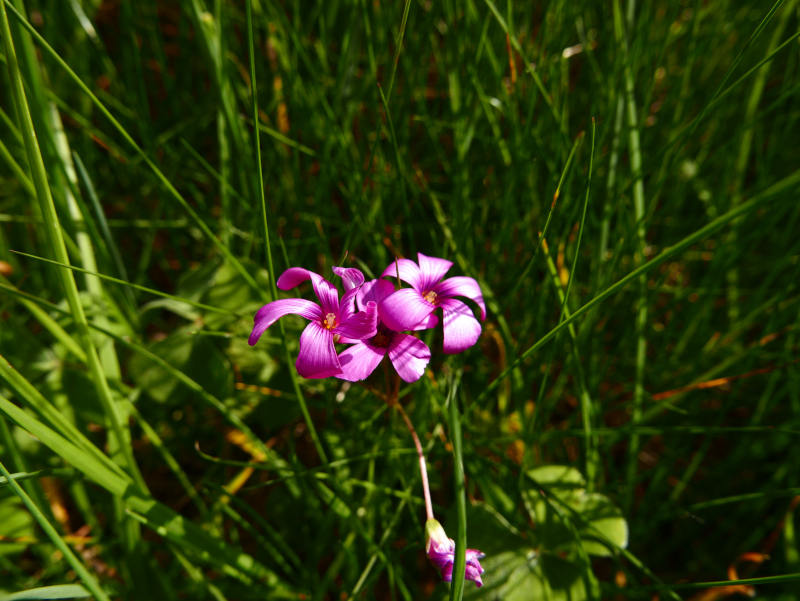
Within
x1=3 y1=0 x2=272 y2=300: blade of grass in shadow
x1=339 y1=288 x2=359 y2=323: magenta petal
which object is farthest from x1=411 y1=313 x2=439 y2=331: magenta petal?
x1=3 y1=0 x2=272 y2=300: blade of grass in shadow

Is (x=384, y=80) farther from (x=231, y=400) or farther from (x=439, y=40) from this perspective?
(x=231, y=400)

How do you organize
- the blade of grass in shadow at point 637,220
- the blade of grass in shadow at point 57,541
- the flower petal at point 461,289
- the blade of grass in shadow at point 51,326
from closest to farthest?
the blade of grass in shadow at point 57,541, the flower petal at point 461,289, the blade of grass in shadow at point 51,326, the blade of grass in shadow at point 637,220

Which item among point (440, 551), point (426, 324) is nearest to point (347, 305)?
point (426, 324)

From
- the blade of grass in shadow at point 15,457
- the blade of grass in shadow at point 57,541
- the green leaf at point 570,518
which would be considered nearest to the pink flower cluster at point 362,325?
the blade of grass in shadow at point 57,541

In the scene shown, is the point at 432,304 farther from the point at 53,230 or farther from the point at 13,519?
the point at 13,519

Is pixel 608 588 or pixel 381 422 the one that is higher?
pixel 381 422

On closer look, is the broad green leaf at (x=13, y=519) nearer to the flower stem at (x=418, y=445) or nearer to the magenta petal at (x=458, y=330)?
the flower stem at (x=418, y=445)

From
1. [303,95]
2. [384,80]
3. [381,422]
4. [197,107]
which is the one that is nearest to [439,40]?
[384,80]
